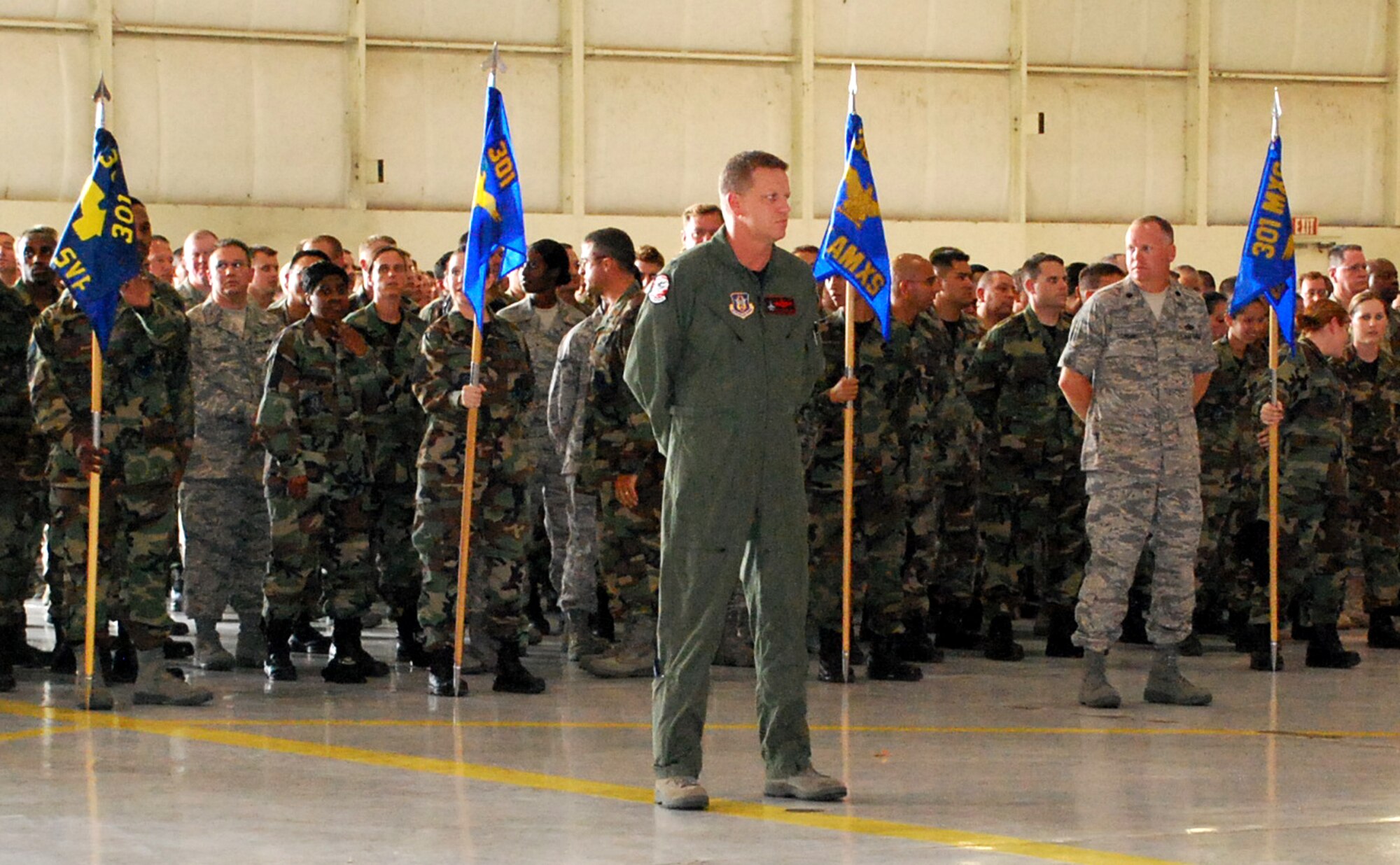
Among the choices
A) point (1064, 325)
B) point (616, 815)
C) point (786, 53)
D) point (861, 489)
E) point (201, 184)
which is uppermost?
point (786, 53)

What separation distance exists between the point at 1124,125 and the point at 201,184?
9360mm

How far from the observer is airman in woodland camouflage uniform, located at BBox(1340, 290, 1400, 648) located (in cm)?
1118

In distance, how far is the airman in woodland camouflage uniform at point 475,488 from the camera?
904cm

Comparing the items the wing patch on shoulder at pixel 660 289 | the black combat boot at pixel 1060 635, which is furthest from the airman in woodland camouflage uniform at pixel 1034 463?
the wing patch on shoulder at pixel 660 289

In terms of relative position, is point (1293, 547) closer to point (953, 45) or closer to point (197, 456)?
point (197, 456)

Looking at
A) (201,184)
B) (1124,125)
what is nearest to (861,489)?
(201,184)

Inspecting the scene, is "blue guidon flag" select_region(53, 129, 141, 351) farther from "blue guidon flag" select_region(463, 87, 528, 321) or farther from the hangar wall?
the hangar wall

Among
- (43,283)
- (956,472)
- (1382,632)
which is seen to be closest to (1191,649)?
(1382,632)

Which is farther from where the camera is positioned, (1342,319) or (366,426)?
(1342,319)

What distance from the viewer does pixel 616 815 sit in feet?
19.7

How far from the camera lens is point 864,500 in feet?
31.9

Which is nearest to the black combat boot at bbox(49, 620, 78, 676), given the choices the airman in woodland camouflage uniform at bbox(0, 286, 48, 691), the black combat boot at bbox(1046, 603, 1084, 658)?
the airman in woodland camouflage uniform at bbox(0, 286, 48, 691)

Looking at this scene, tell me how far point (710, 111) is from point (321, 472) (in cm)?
1153

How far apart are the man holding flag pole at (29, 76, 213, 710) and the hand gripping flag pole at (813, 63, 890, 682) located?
114 inches
